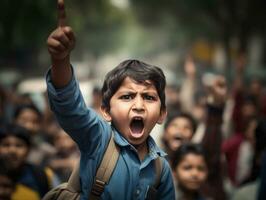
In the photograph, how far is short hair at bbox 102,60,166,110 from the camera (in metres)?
3.04

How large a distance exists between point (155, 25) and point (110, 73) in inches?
1808

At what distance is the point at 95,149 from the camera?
114 inches

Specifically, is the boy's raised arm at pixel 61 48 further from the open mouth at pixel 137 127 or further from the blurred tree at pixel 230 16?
the blurred tree at pixel 230 16

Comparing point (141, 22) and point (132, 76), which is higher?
point (141, 22)

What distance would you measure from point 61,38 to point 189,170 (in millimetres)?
2414

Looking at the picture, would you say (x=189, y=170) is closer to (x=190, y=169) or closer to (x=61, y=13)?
(x=190, y=169)

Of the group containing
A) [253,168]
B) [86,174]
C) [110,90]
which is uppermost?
[110,90]

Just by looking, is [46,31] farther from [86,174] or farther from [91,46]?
[91,46]

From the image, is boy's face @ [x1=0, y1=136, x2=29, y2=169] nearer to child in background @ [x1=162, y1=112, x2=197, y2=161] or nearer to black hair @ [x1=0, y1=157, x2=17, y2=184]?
black hair @ [x1=0, y1=157, x2=17, y2=184]

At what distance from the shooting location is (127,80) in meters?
3.05

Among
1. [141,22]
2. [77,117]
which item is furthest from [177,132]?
[141,22]

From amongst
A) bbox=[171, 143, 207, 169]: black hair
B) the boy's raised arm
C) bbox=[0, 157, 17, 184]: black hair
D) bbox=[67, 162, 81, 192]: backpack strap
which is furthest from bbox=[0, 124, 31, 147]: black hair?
the boy's raised arm

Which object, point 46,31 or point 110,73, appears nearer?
point 110,73

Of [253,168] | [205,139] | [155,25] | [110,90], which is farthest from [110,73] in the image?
[155,25]
